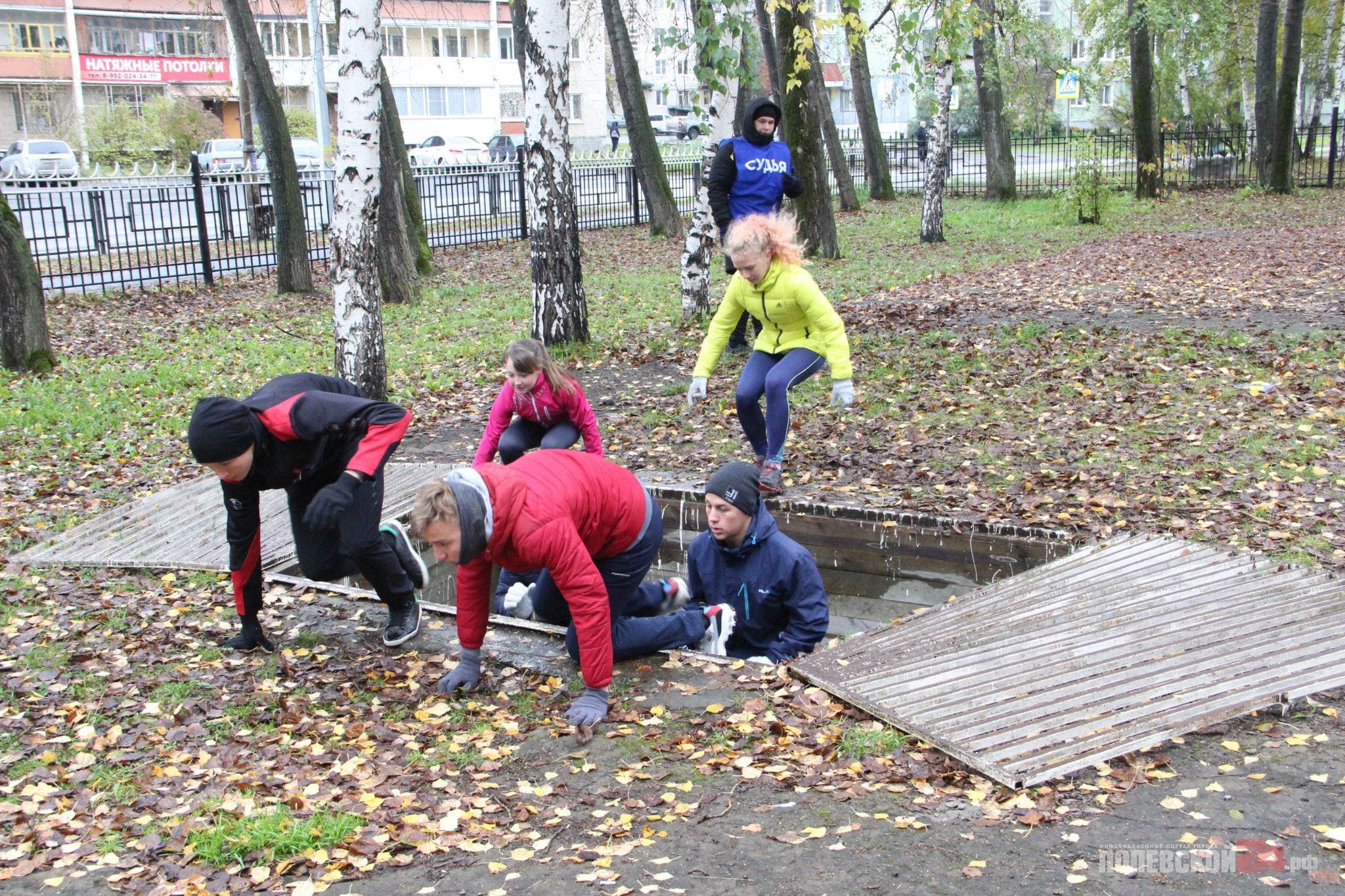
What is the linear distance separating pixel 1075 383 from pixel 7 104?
2102 inches

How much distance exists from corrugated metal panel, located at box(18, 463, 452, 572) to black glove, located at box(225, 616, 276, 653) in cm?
110

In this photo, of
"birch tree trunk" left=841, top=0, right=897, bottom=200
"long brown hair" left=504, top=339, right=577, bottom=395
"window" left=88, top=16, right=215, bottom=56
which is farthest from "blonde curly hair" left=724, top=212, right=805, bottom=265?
"window" left=88, top=16, right=215, bottom=56

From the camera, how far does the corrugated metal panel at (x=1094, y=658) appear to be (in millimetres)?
3789

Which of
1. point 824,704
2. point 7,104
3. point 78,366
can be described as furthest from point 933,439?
point 7,104

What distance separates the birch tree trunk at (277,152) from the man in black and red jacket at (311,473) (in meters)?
10.7

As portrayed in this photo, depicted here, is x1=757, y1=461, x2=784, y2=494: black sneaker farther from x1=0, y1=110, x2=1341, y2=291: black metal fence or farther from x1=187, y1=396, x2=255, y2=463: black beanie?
x1=0, y1=110, x2=1341, y2=291: black metal fence

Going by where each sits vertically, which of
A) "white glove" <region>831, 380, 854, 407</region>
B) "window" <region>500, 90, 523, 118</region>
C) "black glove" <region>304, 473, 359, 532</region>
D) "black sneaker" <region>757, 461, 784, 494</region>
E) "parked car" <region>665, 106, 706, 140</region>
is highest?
"window" <region>500, 90, 523, 118</region>

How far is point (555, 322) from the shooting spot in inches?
405

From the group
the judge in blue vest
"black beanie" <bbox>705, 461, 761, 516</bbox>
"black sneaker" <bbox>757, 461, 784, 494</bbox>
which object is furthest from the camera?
the judge in blue vest

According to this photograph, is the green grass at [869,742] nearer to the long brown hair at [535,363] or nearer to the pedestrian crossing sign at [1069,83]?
the long brown hair at [535,363]

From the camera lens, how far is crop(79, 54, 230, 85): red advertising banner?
49.1 meters

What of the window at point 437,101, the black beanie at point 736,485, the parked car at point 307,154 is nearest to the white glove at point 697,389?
the black beanie at point 736,485

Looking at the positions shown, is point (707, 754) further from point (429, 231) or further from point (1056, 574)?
point (429, 231)

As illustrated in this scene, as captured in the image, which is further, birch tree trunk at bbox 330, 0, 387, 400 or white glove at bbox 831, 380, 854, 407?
birch tree trunk at bbox 330, 0, 387, 400
